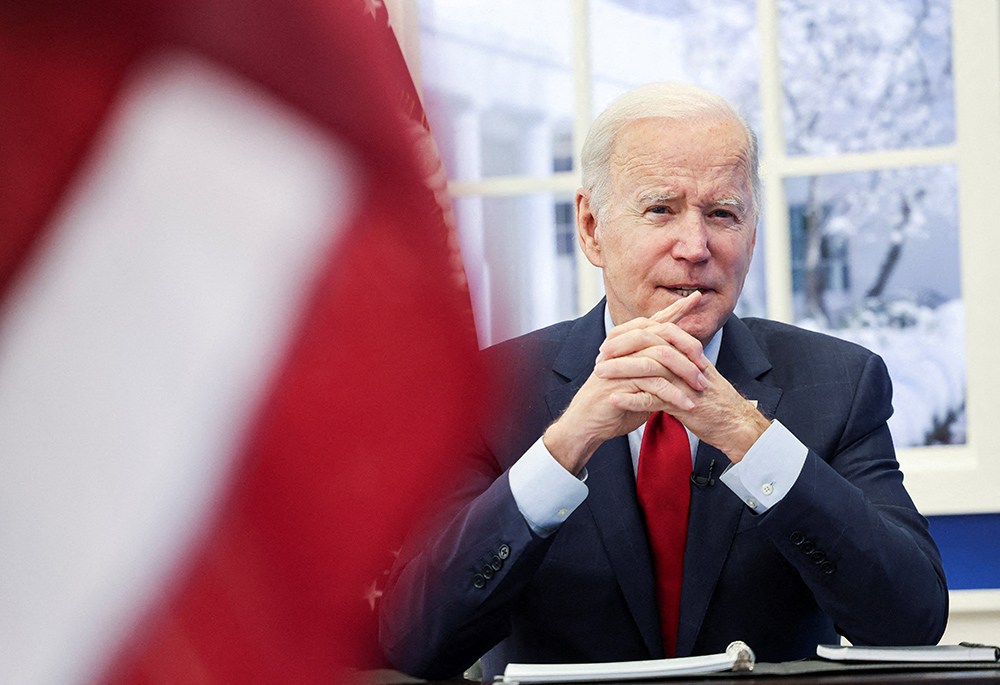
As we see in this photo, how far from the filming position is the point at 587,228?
4.93ft

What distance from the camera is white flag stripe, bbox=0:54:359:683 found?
69cm

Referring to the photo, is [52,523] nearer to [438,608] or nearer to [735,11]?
[438,608]

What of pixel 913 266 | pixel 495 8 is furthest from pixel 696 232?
pixel 913 266

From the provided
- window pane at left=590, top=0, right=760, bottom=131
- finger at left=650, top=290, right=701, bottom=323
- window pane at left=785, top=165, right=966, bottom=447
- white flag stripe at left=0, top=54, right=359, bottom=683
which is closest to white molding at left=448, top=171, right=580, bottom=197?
window pane at left=590, top=0, right=760, bottom=131

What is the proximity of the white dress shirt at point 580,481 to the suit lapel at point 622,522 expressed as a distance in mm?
158

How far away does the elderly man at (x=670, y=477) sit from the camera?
1.20 meters

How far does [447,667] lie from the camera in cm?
127

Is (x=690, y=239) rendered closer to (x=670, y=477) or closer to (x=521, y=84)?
(x=670, y=477)

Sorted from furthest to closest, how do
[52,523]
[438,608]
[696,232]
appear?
1. [696,232]
2. [438,608]
3. [52,523]

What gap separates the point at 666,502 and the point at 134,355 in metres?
0.84

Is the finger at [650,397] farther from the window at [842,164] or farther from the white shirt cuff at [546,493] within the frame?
the window at [842,164]

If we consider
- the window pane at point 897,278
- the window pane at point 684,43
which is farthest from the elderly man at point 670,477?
the window pane at point 684,43

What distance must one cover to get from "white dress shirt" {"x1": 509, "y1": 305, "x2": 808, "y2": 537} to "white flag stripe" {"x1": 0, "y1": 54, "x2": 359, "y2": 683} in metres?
0.47

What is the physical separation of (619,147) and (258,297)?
0.75 metres
